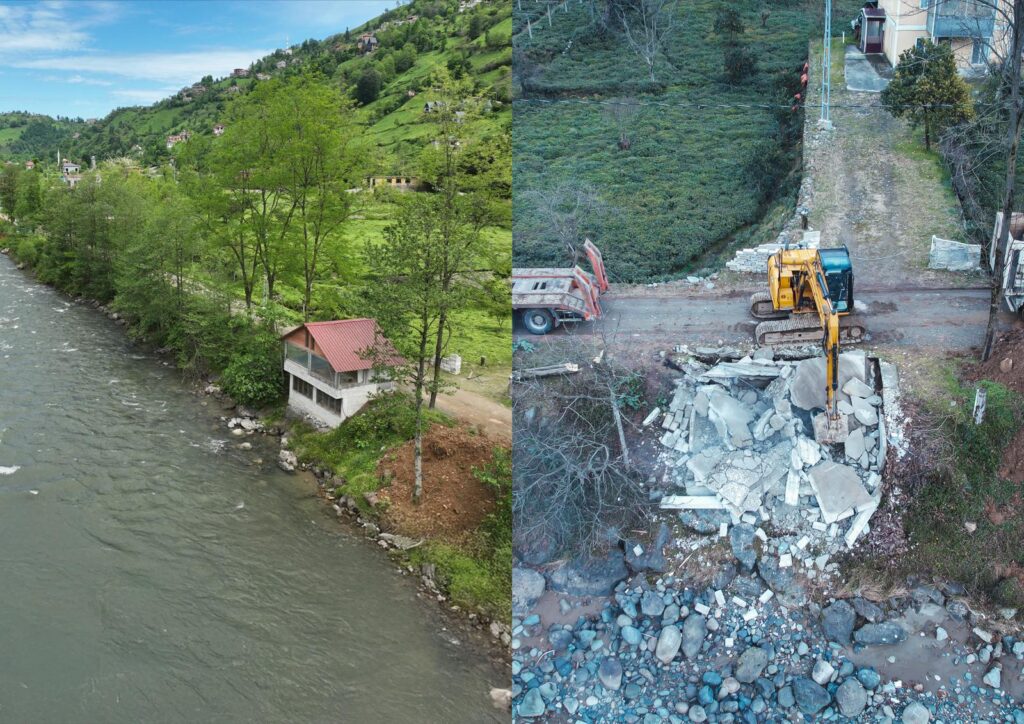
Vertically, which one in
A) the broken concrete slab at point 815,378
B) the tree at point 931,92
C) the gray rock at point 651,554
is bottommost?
the gray rock at point 651,554

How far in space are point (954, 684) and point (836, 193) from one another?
11.9 metres

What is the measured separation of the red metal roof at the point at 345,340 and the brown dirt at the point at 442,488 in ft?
6.53

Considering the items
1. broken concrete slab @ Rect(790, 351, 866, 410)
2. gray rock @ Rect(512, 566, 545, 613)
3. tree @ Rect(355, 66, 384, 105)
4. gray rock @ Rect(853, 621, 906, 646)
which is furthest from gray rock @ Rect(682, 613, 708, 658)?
tree @ Rect(355, 66, 384, 105)

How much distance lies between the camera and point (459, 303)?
14.7 m

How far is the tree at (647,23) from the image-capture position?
1224 inches

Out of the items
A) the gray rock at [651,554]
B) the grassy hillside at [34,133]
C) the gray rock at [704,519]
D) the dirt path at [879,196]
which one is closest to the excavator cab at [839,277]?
the dirt path at [879,196]

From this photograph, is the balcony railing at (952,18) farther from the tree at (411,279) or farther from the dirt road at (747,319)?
the tree at (411,279)

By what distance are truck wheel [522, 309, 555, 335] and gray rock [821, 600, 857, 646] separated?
21.4 ft

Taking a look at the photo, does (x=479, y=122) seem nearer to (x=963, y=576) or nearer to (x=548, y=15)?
(x=963, y=576)

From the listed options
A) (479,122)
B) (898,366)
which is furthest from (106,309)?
(898,366)

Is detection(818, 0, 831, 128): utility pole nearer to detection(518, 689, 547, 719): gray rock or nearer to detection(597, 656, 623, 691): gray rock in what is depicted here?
detection(597, 656, 623, 691): gray rock

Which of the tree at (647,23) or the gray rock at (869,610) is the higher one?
the tree at (647,23)

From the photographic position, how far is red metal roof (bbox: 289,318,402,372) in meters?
17.1

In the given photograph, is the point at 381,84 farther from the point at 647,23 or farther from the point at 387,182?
the point at 387,182
